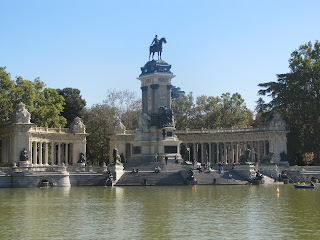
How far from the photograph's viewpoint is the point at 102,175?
6284 cm

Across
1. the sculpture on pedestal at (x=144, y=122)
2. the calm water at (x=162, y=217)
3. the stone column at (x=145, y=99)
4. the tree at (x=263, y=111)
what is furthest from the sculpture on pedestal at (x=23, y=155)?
the tree at (x=263, y=111)

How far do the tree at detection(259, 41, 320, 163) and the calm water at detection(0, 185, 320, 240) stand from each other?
118 ft

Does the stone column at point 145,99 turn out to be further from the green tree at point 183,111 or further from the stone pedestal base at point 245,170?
the green tree at point 183,111

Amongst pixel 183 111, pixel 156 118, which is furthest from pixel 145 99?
pixel 183 111

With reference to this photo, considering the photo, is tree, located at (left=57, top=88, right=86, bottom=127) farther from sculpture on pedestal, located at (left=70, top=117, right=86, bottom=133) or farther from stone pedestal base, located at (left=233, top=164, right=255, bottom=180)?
stone pedestal base, located at (left=233, top=164, right=255, bottom=180)

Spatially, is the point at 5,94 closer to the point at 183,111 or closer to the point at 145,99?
the point at 145,99

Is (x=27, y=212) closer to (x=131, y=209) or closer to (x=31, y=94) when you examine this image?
(x=131, y=209)

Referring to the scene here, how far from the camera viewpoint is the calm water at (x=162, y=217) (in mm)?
25594

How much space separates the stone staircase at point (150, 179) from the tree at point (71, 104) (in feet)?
122

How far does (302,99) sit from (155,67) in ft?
68.1

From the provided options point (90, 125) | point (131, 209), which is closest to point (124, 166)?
point (90, 125)

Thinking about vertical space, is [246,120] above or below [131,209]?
above

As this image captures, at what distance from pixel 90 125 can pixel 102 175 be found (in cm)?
3344

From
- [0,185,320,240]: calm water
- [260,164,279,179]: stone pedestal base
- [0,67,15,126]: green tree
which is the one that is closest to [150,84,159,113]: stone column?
[260,164,279,179]: stone pedestal base
